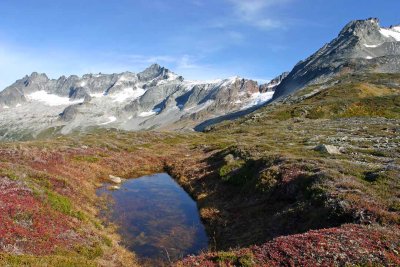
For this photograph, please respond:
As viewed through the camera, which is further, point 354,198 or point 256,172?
point 256,172

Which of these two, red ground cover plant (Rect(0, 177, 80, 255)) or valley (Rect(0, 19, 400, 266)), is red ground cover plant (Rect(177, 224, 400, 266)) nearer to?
valley (Rect(0, 19, 400, 266))

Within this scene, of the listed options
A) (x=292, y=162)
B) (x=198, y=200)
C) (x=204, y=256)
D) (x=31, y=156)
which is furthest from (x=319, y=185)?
(x=31, y=156)

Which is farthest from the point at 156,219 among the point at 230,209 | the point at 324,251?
the point at 324,251

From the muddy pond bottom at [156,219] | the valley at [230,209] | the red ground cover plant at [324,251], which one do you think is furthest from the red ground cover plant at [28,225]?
the red ground cover plant at [324,251]

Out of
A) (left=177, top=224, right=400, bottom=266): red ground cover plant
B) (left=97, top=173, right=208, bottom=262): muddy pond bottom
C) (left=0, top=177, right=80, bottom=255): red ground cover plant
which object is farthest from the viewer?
(left=97, top=173, right=208, bottom=262): muddy pond bottom

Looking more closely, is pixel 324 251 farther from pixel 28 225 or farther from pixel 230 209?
pixel 28 225

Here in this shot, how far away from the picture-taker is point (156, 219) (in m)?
32.9

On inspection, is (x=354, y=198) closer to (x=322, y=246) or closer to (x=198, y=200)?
(x=322, y=246)

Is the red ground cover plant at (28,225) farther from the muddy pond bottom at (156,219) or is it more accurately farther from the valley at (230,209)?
the muddy pond bottom at (156,219)

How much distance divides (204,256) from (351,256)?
22.6 feet

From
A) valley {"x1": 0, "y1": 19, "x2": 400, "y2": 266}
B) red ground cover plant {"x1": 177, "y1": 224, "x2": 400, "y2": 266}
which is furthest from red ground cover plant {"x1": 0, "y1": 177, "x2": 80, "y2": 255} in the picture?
red ground cover plant {"x1": 177, "y1": 224, "x2": 400, "y2": 266}

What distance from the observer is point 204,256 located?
18297mm

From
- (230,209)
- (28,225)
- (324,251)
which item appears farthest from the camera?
(230,209)

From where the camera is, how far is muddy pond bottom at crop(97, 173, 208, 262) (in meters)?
25.8
